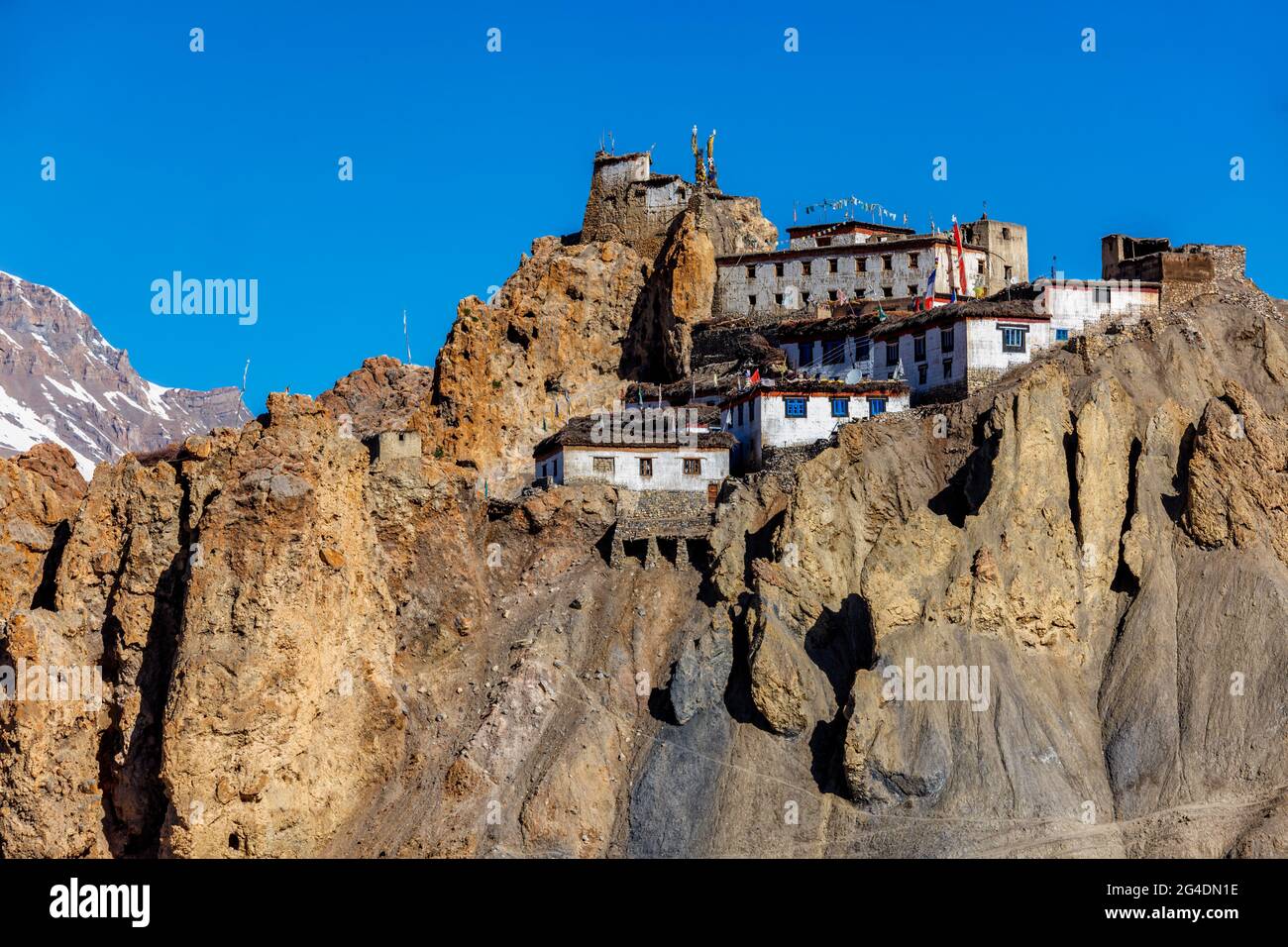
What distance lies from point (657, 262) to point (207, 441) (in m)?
30.4

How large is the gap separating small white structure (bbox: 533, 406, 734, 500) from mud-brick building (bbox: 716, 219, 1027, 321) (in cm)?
1641

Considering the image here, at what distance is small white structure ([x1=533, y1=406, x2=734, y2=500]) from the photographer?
95.6 metres

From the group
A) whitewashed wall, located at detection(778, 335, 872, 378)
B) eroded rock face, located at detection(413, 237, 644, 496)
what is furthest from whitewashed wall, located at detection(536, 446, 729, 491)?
whitewashed wall, located at detection(778, 335, 872, 378)

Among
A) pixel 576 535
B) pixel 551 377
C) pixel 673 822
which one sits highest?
pixel 551 377

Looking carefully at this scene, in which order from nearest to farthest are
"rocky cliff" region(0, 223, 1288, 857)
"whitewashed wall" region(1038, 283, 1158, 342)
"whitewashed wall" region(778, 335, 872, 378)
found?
"rocky cliff" region(0, 223, 1288, 857)
"whitewashed wall" region(1038, 283, 1158, 342)
"whitewashed wall" region(778, 335, 872, 378)

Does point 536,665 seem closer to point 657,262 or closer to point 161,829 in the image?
point 161,829

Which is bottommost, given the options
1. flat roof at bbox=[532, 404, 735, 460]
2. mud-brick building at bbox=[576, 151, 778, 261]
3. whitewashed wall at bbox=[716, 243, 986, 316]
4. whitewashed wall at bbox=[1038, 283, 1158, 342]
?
flat roof at bbox=[532, 404, 735, 460]

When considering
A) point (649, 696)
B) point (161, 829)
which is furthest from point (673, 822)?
point (161, 829)

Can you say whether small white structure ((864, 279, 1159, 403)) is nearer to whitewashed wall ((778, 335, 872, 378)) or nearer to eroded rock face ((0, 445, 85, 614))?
whitewashed wall ((778, 335, 872, 378))

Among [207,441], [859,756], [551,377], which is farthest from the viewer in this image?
[551,377]

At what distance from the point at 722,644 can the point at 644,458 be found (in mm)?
12299

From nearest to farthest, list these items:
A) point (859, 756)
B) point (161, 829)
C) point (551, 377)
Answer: point (859, 756) → point (161, 829) → point (551, 377)

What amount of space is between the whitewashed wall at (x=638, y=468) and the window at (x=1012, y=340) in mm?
13082

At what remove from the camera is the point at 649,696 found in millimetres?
88000
